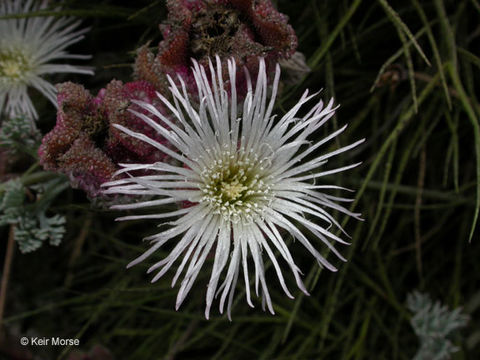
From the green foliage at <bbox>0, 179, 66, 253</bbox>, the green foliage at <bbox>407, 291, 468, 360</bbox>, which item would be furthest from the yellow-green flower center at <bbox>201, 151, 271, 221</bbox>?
the green foliage at <bbox>407, 291, 468, 360</bbox>

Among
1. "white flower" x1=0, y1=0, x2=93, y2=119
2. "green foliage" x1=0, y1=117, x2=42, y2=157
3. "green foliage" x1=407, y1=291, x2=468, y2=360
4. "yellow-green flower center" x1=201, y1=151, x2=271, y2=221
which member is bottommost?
"green foliage" x1=407, y1=291, x2=468, y2=360

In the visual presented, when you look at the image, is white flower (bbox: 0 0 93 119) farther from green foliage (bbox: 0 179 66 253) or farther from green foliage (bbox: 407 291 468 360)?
green foliage (bbox: 407 291 468 360)

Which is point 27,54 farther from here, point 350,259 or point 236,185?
point 350,259

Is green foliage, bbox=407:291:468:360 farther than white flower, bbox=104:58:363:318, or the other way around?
green foliage, bbox=407:291:468:360

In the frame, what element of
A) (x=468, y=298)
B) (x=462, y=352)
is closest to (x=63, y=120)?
(x=462, y=352)

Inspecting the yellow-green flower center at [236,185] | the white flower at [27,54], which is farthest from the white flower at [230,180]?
the white flower at [27,54]

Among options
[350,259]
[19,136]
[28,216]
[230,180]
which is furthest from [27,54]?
[350,259]

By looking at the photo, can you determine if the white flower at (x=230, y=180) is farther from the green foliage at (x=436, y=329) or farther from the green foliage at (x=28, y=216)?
the green foliage at (x=436, y=329)
